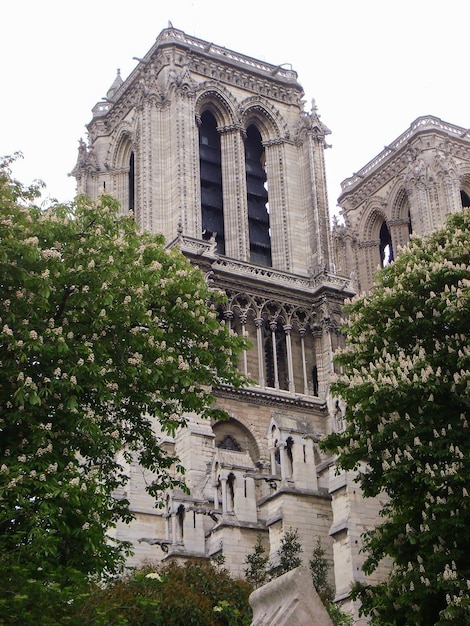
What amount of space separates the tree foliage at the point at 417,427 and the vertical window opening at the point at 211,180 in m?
25.0

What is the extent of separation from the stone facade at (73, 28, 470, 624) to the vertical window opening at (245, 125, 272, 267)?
0.07 meters

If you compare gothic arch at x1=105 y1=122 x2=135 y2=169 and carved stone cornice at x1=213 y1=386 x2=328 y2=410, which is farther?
gothic arch at x1=105 y1=122 x2=135 y2=169

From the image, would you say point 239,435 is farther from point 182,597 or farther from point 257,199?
point 182,597

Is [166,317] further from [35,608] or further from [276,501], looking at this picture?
[276,501]

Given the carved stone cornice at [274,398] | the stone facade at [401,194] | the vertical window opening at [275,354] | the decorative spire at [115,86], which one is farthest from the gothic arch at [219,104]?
the carved stone cornice at [274,398]

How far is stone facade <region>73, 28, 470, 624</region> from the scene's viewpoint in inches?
1417

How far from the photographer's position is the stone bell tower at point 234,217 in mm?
35406

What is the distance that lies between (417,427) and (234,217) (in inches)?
1118

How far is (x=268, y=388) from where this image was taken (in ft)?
135

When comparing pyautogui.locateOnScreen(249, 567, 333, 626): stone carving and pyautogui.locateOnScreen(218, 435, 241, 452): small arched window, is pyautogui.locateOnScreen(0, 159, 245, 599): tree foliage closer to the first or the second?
pyautogui.locateOnScreen(249, 567, 333, 626): stone carving

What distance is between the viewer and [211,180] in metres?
47.2

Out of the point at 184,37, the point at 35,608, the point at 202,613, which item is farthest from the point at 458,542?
the point at 184,37

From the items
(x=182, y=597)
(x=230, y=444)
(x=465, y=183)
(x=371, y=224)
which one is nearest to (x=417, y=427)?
(x=182, y=597)

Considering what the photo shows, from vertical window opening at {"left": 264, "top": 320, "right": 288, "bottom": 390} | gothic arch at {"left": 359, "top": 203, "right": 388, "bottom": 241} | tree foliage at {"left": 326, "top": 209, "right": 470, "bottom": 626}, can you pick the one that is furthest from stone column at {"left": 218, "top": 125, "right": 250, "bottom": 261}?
tree foliage at {"left": 326, "top": 209, "right": 470, "bottom": 626}
